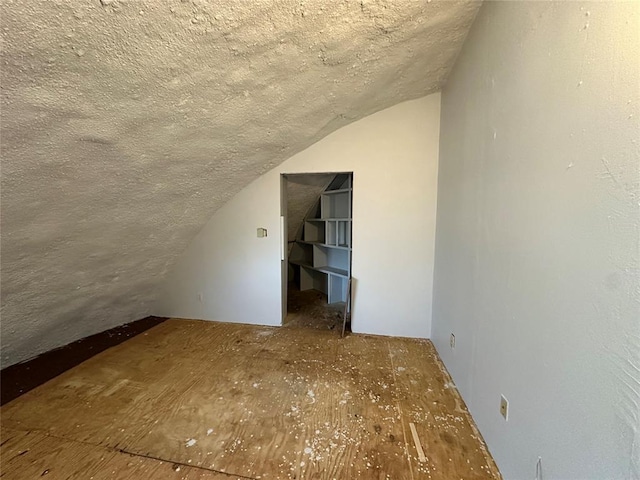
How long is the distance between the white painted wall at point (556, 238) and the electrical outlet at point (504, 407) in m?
0.03

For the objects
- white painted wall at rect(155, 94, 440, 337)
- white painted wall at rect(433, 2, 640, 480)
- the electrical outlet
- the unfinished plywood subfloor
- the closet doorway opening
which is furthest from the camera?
the closet doorway opening

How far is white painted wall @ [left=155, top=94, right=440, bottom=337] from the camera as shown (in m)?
Answer: 2.70

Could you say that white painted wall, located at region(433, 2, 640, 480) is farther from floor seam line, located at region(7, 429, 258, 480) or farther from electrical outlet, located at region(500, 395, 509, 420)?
floor seam line, located at region(7, 429, 258, 480)

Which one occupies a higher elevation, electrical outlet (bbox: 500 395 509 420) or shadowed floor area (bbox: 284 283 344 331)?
electrical outlet (bbox: 500 395 509 420)

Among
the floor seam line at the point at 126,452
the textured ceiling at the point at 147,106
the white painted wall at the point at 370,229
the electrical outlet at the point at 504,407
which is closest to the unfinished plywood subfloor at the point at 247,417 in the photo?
the floor seam line at the point at 126,452

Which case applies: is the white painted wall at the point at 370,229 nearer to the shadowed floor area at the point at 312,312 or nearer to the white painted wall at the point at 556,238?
the shadowed floor area at the point at 312,312

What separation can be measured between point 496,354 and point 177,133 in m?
2.25

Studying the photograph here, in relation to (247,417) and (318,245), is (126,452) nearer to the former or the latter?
(247,417)

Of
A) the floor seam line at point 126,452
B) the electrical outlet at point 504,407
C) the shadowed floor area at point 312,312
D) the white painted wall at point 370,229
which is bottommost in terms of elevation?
the floor seam line at point 126,452

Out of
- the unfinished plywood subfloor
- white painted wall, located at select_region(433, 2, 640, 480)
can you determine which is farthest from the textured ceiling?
the unfinished plywood subfloor

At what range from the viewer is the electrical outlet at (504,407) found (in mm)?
1254

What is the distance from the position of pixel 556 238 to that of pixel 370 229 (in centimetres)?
194

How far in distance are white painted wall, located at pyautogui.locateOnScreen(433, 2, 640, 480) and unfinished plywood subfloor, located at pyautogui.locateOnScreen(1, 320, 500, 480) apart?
1.31 feet

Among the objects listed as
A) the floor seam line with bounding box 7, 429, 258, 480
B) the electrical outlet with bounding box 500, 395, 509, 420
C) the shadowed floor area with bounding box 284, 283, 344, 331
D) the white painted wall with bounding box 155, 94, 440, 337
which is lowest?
the floor seam line with bounding box 7, 429, 258, 480
